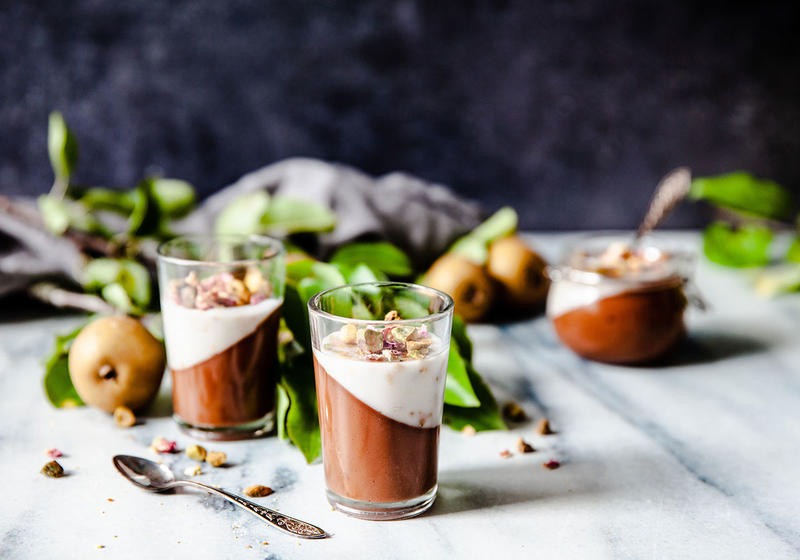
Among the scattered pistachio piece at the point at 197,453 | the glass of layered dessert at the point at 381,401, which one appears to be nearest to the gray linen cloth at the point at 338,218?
the scattered pistachio piece at the point at 197,453

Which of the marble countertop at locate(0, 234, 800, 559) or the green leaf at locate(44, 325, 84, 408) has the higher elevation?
the green leaf at locate(44, 325, 84, 408)

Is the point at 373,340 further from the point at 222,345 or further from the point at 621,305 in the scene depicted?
the point at 621,305

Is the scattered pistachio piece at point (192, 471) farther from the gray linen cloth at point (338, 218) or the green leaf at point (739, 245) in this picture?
the green leaf at point (739, 245)

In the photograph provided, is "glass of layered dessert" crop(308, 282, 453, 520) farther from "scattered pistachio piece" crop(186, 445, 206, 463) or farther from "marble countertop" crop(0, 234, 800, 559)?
"scattered pistachio piece" crop(186, 445, 206, 463)

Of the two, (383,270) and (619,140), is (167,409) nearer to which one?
(383,270)

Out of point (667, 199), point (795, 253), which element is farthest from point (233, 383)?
point (795, 253)

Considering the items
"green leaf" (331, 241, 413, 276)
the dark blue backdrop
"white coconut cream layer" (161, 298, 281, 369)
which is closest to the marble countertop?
"white coconut cream layer" (161, 298, 281, 369)

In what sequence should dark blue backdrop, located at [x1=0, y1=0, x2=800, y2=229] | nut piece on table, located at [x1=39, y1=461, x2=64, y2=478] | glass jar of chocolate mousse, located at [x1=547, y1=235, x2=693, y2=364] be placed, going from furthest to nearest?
dark blue backdrop, located at [x1=0, y1=0, x2=800, y2=229] → glass jar of chocolate mousse, located at [x1=547, y1=235, x2=693, y2=364] → nut piece on table, located at [x1=39, y1=461, x2=64, y2=478]
